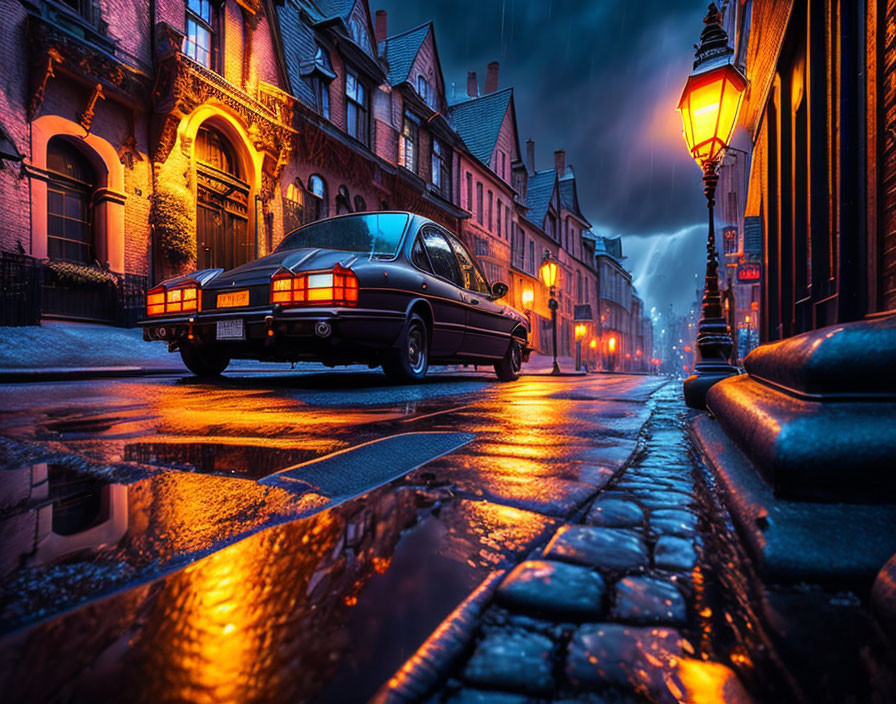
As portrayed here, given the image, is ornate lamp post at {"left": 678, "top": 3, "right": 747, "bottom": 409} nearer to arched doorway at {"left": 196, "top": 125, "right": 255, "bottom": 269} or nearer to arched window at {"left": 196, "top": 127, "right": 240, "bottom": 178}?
arched doorway at {"left": 196, "top": 125, "right": 255, "bottom": 269}

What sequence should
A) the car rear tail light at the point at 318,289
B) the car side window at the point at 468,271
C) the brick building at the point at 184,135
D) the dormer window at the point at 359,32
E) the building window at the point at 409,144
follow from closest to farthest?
the car rear tail light at the point at 318,289 < the car side window at the point at 468,271 < the brick building at the point at 184,135 < the dormer window at the point at 359,32 < the building window at the point at 409,144

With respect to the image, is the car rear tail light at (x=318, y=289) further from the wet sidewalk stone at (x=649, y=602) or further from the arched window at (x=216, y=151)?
the arched window at (x=216, y=151)

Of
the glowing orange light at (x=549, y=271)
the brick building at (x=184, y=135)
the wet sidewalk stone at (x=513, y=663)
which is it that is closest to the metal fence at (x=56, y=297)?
the brick building at (x=184, y=135)

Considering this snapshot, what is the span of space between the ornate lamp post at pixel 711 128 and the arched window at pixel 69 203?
10991 mm

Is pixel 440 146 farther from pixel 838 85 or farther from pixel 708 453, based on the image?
pixel 708 453

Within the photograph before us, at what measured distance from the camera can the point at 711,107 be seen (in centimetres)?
379

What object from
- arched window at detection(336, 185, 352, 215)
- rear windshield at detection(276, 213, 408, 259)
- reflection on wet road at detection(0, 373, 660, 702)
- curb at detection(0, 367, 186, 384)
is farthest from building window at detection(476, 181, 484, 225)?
reflection on wet road at detection(0, 373, 660, 702)

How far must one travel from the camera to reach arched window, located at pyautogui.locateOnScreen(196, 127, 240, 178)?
38.8 ft

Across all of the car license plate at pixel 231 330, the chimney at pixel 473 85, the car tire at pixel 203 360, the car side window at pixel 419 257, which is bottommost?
the car tire at pixel 203 360

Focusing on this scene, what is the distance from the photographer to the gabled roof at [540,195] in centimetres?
3125

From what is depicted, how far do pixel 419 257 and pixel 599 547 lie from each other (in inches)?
178

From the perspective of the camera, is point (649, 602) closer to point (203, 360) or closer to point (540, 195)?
point (203, 360)


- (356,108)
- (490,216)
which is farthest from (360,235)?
(490,216)

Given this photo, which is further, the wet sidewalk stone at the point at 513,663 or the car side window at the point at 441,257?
the car side window at the point at 441,257
